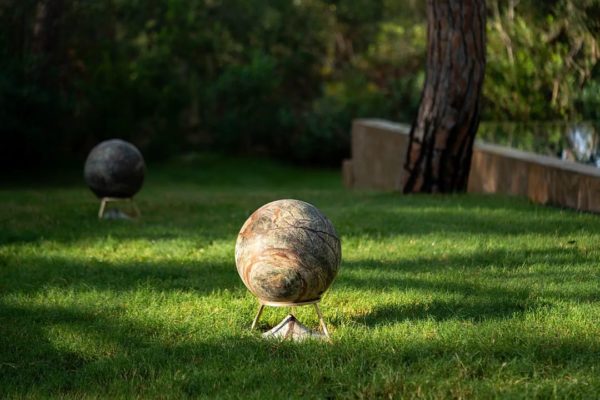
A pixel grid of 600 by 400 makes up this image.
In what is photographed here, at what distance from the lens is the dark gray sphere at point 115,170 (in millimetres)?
13453

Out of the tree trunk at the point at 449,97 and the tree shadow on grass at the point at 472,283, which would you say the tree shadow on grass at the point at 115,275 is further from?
the tree trunk at the point at 449,97

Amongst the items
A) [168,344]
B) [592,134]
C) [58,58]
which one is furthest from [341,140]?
[168,344]

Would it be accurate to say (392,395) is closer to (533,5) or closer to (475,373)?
(475,373)

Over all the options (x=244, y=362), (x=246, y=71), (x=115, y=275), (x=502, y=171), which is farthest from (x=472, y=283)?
(x=246, y=71)

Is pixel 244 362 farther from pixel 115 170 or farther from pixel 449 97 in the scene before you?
pixel 449 97

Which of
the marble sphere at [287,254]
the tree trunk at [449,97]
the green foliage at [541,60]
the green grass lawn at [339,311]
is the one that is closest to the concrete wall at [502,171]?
the green grass lawn at [339,311]

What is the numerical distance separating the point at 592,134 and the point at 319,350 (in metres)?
8.98

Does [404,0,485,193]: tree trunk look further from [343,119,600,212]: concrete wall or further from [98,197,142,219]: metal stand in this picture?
[98,197,142,219]: metal stand

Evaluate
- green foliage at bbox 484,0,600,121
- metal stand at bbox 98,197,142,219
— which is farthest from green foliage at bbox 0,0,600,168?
metal stand at bbox 98,197,142,219

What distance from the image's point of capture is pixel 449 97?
15.0 metres

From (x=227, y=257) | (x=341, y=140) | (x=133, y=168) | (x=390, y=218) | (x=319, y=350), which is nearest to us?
(x=319, y=350)

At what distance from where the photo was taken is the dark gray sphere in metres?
13.5

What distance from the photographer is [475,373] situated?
19.4ft

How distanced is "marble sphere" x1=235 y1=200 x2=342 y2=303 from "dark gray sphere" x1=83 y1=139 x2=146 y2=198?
22.7ft
